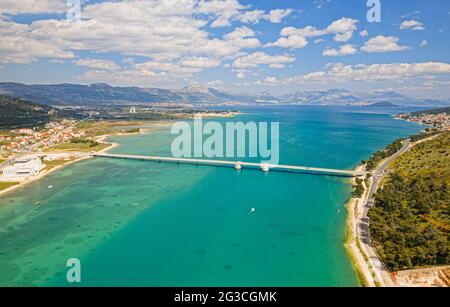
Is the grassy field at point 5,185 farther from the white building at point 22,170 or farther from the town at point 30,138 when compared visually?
the town at point 30,138

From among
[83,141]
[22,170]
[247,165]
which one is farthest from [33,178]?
[247,165]

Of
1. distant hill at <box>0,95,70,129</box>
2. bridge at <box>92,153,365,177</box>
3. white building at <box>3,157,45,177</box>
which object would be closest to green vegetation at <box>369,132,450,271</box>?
bridge at <box>92,153,365,177</box>

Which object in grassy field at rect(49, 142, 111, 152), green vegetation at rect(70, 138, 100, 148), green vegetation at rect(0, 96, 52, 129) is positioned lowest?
Answer: grassy field at rect(49, 142, 111, 152)

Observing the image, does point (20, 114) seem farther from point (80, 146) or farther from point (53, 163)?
point (53, 163)

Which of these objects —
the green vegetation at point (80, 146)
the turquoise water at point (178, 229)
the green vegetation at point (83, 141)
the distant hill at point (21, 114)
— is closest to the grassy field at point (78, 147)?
the green vegetation at point (80, 146)

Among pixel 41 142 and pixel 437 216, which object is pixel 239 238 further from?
pixel 41 142

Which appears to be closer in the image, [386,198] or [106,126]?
[386,198]

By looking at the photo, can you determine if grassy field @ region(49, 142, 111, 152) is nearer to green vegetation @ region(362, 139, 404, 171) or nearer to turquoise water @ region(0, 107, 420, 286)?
turquoise water @ region(0, 107, 420, 286)
